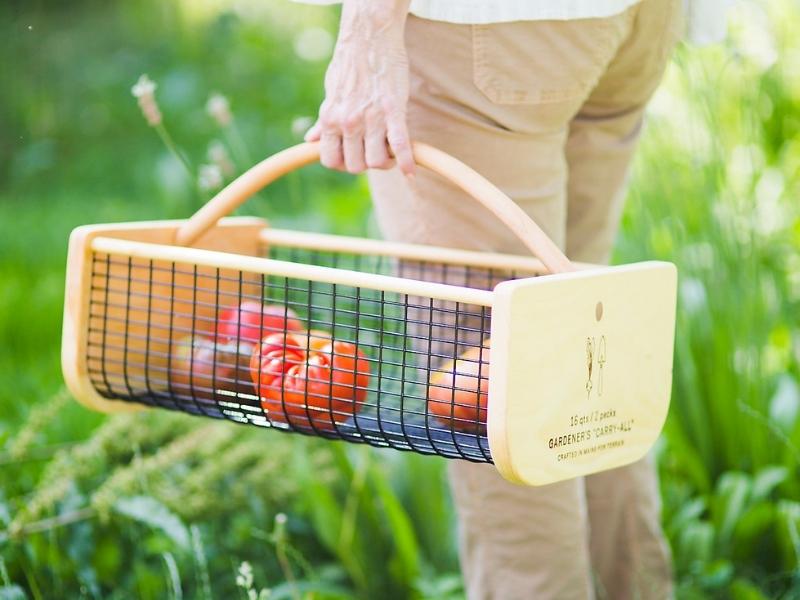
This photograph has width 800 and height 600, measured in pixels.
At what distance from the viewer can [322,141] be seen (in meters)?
1.33

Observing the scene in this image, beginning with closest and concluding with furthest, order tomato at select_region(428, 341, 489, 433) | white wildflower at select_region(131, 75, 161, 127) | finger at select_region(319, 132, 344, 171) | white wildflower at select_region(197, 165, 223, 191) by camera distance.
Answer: tomato at select_region(428, 341, 489, 433) < finger at select_region(319, 132, 344, 171) < white wildflower at select_region(131, 75, 161, 127) < white wildflower at select_region(197, 165, 223, 191)

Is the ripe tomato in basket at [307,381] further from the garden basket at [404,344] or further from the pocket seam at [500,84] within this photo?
the pocket seam at [500,84]

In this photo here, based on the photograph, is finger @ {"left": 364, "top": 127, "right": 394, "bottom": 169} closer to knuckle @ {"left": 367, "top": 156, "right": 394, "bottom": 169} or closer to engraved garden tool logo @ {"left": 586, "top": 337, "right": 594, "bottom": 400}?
knuckle @ {"left": 367, "top": 156, "right": 394, "bottom": 169}

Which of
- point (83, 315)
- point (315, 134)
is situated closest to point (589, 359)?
point (315, 134)

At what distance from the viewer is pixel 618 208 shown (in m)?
1.71

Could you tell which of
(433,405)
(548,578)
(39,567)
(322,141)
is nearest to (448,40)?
(322,141)

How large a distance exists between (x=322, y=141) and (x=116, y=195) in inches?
121

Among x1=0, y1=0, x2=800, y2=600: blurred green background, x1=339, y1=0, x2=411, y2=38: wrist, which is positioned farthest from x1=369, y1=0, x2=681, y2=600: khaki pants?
x1=0, y1=0, x2=800, y2=600: blurred green background

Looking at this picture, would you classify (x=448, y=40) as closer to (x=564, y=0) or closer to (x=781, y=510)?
(x=564, y=0)

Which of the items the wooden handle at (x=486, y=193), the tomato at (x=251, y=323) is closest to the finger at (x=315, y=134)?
the wooden handle at (x=486, y=193)

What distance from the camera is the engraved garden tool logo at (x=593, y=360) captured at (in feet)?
3.92

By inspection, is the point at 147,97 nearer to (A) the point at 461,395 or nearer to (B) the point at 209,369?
(B) the point at 209,369

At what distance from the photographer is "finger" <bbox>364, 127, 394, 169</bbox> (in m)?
1.29

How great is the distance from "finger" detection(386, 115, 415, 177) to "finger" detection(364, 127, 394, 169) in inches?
0.5
